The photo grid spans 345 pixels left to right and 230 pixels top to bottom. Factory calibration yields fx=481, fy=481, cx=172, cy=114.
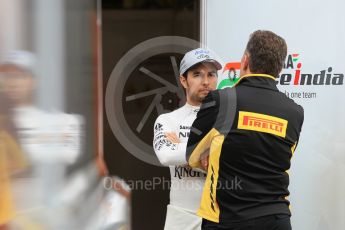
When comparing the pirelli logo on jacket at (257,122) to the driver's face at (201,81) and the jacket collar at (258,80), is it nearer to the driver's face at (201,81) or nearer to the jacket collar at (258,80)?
the jacket collar at (258,80)

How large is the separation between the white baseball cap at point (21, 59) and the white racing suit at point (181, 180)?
114cm

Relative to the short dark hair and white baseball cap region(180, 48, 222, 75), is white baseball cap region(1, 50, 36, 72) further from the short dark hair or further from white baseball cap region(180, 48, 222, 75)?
white baseball cap region(180, 48, 222, 75)

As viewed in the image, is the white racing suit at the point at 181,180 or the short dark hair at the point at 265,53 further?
the white racing suit at the point at 181,180

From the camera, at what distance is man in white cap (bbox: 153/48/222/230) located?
7.05 ft

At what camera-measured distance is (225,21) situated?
268cm

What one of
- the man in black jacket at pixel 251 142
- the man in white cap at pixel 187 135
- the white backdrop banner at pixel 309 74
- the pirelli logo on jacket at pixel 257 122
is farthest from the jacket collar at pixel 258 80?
the white backdrop banner at pixel 309 74

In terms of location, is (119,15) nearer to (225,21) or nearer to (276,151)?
(225,21)

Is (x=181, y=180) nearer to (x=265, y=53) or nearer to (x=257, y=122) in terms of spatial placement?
(x=257, y=122)

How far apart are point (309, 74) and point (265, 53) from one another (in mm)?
1010

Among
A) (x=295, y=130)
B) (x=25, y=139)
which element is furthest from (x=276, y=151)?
(x=25, y=139)

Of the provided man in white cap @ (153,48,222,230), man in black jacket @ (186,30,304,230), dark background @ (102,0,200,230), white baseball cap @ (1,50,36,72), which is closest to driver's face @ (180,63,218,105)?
man in white cap @ (153,48,222,230)

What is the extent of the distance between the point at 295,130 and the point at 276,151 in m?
0.13

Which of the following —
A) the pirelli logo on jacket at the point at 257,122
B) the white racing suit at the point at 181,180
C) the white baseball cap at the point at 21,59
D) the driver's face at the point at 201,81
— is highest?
the white baseball cap at the point at 21,59

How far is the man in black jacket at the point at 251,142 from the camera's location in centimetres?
171
